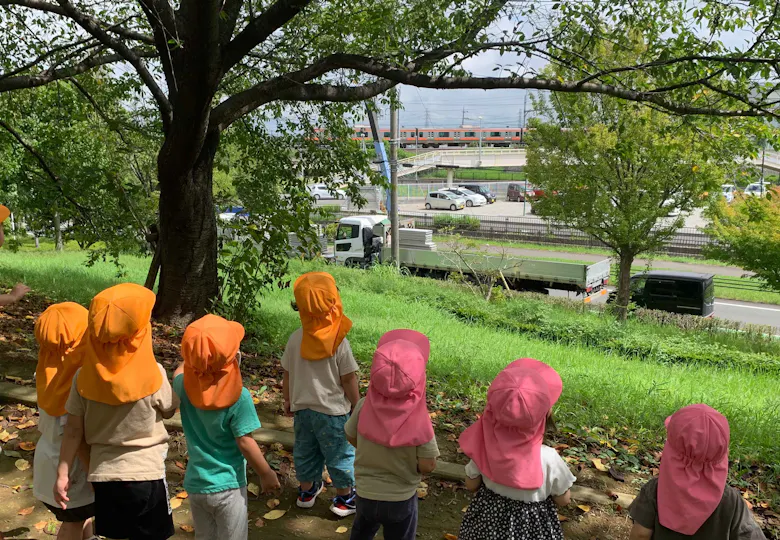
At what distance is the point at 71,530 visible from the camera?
3133 millimetres

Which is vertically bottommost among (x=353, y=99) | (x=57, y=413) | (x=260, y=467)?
(x=260, y=467)

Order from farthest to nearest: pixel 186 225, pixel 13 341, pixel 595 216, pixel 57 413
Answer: pixel 595 216 → pixel 186 225 → pixel 13 341 → pixel 57 413

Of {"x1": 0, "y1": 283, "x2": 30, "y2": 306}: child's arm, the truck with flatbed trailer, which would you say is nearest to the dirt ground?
{"x1": 0, "y1": 283, "x2": 30, "y2": 306}: child's arm

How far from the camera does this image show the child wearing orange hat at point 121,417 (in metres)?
2.74

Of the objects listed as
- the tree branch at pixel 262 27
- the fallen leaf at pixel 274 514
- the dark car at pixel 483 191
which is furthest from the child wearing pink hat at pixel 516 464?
the dark car at pixel 483 191

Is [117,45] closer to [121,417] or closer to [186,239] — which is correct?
[186,239]

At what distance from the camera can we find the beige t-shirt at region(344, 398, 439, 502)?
9.40 ft

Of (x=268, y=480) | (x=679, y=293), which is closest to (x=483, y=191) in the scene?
(x=679, y=293)

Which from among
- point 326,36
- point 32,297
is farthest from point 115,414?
point 32,297

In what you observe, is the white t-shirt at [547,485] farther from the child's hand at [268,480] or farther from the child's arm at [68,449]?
the child's arm at [68,449]

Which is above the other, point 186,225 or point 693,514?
point 186,225

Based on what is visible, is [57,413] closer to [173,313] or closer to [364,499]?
[364,499]

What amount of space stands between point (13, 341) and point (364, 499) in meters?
5.56

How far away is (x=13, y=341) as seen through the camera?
6730 mm
